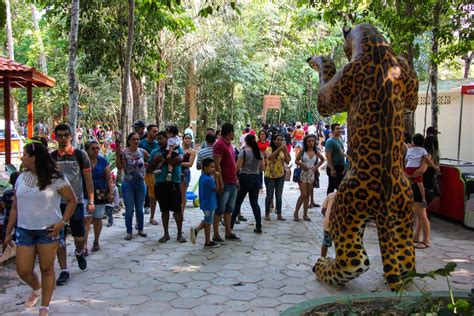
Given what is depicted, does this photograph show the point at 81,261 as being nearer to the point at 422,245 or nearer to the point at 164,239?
the point at 164,239

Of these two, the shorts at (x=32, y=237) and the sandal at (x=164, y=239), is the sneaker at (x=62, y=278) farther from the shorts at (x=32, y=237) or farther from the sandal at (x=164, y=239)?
the sandal at (x=164, y=239)

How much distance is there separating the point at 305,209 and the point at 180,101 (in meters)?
18.0

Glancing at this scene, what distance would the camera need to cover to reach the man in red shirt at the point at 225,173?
662cm

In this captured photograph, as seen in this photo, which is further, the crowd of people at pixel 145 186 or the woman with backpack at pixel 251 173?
the woman with backpack at pixel 251 173

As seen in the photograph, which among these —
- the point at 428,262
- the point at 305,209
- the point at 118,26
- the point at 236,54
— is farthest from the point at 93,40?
the point at 236,54

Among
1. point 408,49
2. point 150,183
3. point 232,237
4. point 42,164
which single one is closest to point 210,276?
point 232,237

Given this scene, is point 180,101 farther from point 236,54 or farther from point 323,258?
point 323,258

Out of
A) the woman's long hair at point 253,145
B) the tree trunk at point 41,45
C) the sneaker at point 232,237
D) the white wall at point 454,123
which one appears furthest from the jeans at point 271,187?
the tree trunk at point 41,45

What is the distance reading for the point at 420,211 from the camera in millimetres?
6477

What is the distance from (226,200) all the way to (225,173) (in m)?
0.38

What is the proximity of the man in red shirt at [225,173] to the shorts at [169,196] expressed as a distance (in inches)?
22.9

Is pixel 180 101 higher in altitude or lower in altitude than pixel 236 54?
lower

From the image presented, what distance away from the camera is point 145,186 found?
7.09 meters

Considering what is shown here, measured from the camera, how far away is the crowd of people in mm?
3951
